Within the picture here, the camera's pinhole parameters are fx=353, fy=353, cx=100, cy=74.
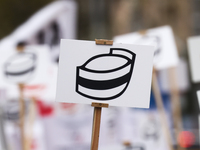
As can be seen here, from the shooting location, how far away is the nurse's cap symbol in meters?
1.35

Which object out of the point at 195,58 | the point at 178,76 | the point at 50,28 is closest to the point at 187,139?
the point at 178,76

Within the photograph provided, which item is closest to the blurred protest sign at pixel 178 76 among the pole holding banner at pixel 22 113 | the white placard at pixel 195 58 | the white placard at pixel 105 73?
the white placard at pixel 195 58

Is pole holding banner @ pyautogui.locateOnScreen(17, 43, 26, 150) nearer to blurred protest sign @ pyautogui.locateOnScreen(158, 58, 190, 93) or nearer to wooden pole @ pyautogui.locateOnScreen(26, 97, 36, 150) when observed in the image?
wooden pole @ pyautogui.locateOnScreen(26, 97, 36, 150)

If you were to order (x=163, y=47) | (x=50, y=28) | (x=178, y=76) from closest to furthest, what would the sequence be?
1. (x=163, y=47)
2. (x=50, y=28)
3. (x=178, y=76)

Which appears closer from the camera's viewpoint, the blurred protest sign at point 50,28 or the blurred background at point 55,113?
the blurred background at point 55,113

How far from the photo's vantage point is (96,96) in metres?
1.36

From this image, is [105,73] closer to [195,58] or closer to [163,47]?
[195,58]

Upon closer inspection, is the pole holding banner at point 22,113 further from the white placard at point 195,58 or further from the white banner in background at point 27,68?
the white placard at point 195,58

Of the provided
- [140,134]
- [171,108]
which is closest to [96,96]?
[140,134]

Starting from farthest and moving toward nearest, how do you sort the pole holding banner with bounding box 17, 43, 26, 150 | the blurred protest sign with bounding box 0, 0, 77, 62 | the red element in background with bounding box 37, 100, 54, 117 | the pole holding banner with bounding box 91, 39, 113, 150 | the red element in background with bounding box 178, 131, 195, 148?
the red element in background with bounding box 178, 131, 195, 148, the blurred protest sign with bounding box 0, 0, 77, 62, the red element in background with bounding box 37, 100, 54, 117, the pole holding banner with bounding box 17, 43, 26, 150, the pole holding banner with bounding box 91, 39, 113, 150

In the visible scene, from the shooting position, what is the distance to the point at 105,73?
53.1 inches

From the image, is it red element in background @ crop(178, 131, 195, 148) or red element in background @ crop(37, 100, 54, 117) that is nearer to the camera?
red element in background @ crop(37, 100, 54, 117)

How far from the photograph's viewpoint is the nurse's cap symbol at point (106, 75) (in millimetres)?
1346

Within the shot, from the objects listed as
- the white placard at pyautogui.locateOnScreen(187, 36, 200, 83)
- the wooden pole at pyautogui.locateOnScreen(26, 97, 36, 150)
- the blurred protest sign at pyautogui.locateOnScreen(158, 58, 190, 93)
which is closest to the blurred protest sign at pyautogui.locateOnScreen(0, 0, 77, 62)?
the wooden pole at pyautogui.locateOnScreen(26, 97, 36, 150)
